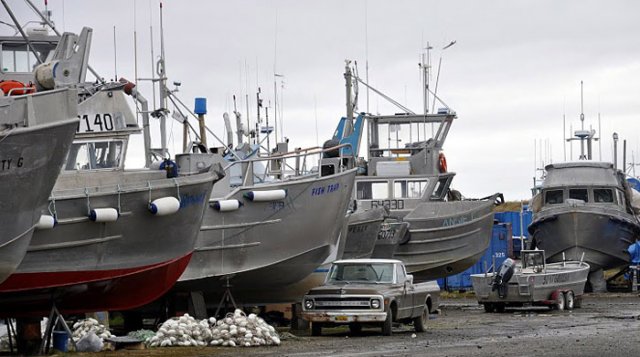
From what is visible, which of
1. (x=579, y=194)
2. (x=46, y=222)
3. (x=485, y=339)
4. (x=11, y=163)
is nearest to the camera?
(x=11, y=163)

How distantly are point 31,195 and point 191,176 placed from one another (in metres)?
4.61

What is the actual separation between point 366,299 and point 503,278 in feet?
30.1

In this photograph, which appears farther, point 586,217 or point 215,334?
point 586,217

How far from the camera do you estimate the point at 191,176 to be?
21734 millimetres

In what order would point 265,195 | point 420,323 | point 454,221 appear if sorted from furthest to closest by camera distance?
point 454,221 → point 265,195 → point 420,323

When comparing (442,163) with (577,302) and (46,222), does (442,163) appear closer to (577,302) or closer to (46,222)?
(577,302)

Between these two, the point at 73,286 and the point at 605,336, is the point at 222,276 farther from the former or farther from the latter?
the point at 605,336

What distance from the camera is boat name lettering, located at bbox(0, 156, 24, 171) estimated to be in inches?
664

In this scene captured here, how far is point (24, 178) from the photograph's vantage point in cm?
1728

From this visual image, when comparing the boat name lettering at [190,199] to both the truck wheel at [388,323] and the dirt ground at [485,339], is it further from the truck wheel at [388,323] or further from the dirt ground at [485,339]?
the truck wheel at [388,323]

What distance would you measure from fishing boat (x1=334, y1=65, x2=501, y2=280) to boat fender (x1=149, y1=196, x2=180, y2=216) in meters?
12.8

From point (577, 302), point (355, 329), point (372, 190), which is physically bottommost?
point (577, 302)

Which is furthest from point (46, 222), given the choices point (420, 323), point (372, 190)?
point (372, 190)

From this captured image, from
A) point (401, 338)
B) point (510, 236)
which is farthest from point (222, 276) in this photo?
point (510, 236)
